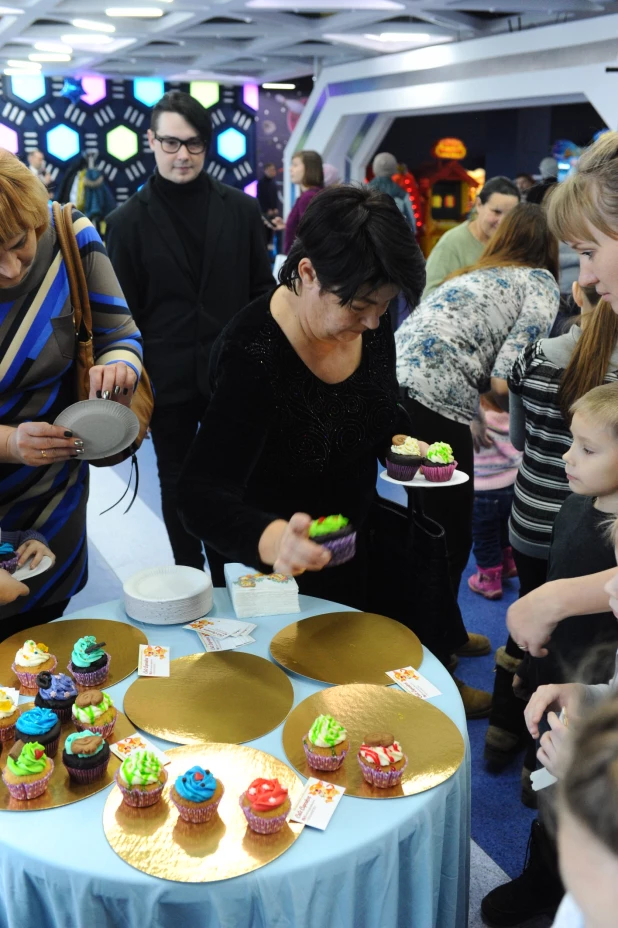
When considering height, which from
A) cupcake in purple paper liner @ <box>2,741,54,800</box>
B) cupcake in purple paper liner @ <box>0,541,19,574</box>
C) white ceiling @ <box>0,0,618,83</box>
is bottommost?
cupcake in purple paper liner @ <box>2,741,54,800</box>

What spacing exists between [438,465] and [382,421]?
26.2 inches

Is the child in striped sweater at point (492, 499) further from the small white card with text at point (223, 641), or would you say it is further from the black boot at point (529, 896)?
the small white card with text at point (223, 641)

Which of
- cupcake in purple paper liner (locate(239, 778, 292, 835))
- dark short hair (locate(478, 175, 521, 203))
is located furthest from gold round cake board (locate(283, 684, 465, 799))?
dark short hair (locate(478, 175, 521, 203))

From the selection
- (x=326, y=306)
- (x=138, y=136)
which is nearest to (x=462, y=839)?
(x=326, y=306)

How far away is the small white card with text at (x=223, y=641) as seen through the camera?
1833 mm

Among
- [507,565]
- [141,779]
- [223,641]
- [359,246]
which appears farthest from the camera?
[507,565]

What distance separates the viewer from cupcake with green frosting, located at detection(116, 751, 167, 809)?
1.33 meters

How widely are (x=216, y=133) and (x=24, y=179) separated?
15.2 metres

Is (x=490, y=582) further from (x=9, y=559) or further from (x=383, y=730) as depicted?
(x=9, y=559)

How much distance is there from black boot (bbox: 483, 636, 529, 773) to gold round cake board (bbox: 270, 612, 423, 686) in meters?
0.91

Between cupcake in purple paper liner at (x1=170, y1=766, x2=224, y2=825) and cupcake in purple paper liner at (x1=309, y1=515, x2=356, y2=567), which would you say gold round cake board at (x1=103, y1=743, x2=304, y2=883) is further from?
cupcake in purple paper liner at (x1=309, y1=515, x2=356, y2=567)

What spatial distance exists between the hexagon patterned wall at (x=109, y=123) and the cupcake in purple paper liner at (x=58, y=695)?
14.1 m

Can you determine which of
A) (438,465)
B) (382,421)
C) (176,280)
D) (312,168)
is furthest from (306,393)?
(312,168)

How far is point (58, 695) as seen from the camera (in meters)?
1.58
